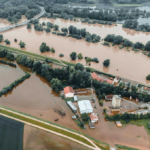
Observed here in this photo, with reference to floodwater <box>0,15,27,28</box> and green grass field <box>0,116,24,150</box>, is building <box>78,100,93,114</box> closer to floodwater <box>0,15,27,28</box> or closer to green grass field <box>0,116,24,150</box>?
green grass field <box>0,116,24,150</box>

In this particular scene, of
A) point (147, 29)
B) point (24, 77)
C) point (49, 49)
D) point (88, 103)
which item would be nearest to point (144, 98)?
point (88, 103)

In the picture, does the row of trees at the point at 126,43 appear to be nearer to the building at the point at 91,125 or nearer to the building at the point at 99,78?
the building at the point at 99,78

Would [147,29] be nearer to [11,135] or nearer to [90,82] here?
[90,82]

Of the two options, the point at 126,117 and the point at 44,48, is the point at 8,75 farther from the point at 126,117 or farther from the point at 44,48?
the point at 126,117

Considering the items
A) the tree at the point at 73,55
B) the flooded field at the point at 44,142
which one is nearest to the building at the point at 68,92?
the flooded field at the point at 44,142

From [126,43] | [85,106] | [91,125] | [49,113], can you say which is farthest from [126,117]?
[126,43]

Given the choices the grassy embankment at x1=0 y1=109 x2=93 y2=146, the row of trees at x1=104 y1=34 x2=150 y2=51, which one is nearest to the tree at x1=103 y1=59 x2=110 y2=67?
the row of trees at x1=104 y1=34 x2=150 y2=51
